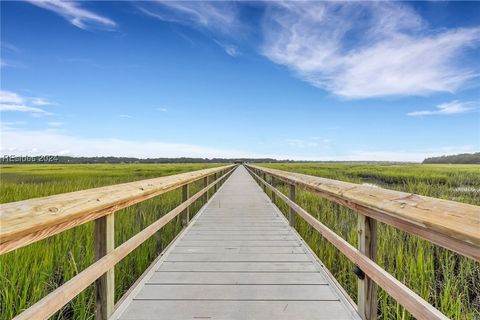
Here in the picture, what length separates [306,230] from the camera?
17.0 feet

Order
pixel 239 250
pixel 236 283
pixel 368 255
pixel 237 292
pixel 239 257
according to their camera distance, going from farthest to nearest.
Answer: pixel 239 250
pixel 239 257
pixel 236 283
pixel 237 292
pixel 368 255

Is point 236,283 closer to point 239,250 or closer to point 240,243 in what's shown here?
point 239,250

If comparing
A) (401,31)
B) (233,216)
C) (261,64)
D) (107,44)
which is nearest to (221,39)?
(261,64)

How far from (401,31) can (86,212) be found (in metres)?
13.2

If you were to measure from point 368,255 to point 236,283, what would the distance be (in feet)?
4.07

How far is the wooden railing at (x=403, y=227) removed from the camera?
1.08m

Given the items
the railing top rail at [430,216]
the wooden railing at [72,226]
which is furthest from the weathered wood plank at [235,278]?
the railing top rail at [430,216]

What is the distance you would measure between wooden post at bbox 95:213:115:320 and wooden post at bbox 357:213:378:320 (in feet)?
5.17

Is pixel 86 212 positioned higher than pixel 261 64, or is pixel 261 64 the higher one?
pixel 261 64

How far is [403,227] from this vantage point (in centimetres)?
152

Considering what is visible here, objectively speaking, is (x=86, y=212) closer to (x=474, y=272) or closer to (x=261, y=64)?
(x=474, y=272)

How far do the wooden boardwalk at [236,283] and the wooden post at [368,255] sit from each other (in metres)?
0.17

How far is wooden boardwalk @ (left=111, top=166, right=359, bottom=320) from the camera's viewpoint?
2256mm

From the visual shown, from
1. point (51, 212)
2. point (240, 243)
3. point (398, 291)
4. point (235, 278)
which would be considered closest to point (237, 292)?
point (235, 278)
